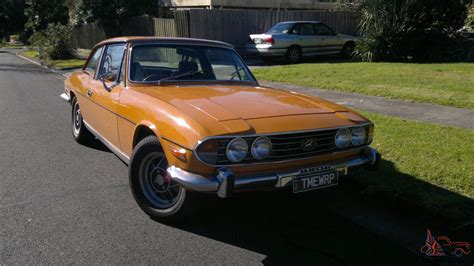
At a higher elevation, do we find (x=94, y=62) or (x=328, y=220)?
(x=94, y=62)

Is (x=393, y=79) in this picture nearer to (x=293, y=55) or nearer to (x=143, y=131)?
(x=293, y=55)

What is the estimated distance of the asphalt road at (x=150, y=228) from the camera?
A: 3.33 meters

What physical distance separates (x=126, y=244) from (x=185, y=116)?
110 cm

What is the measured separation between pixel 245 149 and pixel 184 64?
78.7 inches

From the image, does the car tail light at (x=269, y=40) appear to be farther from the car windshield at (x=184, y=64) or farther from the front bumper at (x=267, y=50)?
the car windshield at (x=184, y=64)

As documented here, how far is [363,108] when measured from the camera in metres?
7.99

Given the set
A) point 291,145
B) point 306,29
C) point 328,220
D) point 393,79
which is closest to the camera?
point 291,145

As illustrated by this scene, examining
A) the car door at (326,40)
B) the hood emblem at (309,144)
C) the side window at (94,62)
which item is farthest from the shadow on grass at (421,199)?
the car door at (326,40)

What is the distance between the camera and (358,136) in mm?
3982

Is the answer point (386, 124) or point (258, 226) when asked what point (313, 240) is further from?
point (386, 124)

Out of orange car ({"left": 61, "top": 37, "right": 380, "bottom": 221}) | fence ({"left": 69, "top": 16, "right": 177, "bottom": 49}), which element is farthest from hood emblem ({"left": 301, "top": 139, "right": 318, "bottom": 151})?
fence ({"left": 69, "top": 16, "right": 177, "bottom": 49})

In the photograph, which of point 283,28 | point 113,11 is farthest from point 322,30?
point 113,11

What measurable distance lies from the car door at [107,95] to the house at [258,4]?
17.2 metres

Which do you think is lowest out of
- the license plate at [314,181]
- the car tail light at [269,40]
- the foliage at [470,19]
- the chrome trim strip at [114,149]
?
the chrome trim strip at [114,149]
